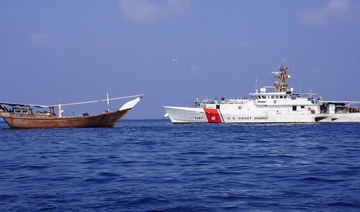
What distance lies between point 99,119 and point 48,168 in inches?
1791

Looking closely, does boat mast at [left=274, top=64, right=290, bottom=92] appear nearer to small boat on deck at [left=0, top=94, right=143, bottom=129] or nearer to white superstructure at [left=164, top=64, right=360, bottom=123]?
white superstructure at [left=164, top=64, right=360, bottom=123]

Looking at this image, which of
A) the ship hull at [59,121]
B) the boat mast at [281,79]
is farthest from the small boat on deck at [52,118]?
the boat mast at [281,79]

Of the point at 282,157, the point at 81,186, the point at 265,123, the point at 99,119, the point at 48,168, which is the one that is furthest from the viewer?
the point at 265,123

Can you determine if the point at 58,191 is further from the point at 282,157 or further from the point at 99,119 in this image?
the point at 99,119

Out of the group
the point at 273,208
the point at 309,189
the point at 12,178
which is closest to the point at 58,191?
the point at 12,178

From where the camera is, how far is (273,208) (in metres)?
9.86

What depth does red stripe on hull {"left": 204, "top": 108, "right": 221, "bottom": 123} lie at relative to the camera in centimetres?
7556

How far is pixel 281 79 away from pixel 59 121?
40734mm

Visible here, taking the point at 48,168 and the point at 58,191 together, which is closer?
the point at 58,191

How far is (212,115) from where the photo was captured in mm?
75938

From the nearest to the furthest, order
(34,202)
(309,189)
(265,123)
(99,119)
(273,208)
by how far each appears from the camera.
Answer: (273,208), (34,202), (309,189), (99,119), (265,123)

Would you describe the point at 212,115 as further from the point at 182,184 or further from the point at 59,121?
the point at 182,184

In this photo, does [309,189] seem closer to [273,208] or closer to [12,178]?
[273,208]

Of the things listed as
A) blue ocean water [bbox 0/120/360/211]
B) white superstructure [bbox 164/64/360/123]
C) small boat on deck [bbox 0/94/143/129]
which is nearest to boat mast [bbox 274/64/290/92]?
white superstructure [bbox 164/64/360/123]
